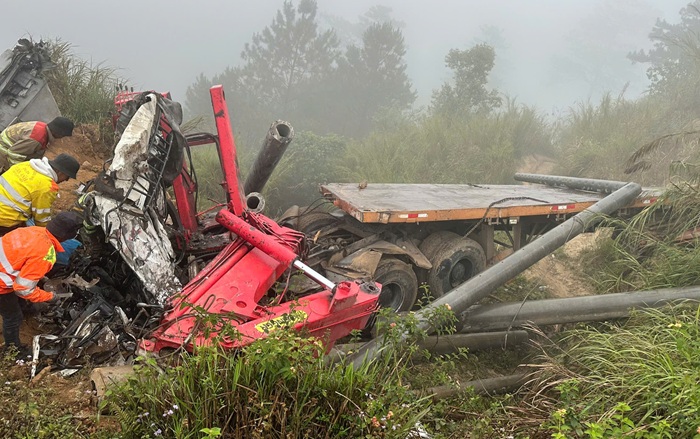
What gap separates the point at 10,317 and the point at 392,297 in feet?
11.2

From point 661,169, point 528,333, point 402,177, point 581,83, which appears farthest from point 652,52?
point 581,83

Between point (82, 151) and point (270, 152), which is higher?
point (270, 152)

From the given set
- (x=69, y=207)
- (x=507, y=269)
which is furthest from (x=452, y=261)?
(x=69, y=207)

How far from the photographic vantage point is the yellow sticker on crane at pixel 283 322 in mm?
2627

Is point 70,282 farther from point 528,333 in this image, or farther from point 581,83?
point 581,83

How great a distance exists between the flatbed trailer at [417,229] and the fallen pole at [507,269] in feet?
A: 1.86

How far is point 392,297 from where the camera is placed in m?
5.13

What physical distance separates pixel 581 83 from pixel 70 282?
104 m

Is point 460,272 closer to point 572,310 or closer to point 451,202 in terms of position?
point 451,202

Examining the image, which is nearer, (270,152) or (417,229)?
(270,152)

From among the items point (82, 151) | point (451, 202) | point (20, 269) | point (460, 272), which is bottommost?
point (460, 272)

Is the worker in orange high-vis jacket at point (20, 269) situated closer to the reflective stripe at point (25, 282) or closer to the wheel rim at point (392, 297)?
the reflective stripe at point (25, 282)

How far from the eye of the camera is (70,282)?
384cm

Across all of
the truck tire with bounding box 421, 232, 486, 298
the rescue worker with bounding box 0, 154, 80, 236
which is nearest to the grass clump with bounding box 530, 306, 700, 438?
the truck tire with bounding box 421, 232, 486, 298
